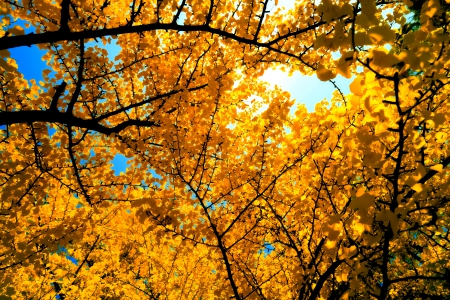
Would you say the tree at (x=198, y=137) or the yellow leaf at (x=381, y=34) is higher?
the tree at (x=198, y=137)

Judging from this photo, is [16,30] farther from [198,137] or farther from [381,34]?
[381,34]

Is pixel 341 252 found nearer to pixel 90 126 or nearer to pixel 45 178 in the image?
pixel 90 126

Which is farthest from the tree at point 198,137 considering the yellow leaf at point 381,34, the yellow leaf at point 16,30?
the yellow leaf at point 381,34

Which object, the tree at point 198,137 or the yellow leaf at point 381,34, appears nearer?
the yellow leaf at point 381,34

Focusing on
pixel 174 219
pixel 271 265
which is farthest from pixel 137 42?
pixel 271 265

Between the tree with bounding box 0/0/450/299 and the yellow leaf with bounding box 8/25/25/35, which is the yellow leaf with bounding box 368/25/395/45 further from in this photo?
the yellow leaf with bounding box 8/25/25/35

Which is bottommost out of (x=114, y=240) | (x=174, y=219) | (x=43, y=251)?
(x=174, y=219)

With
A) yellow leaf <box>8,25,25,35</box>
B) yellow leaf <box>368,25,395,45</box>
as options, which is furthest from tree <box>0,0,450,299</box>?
yellow leaf <box>368,25,395,45</box>

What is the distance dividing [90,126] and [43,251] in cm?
199

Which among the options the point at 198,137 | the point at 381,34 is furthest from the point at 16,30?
the point at 381,34

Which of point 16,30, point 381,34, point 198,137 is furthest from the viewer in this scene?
point 198,137

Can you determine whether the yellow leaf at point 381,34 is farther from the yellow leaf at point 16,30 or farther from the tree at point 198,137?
the yellow leaf at point 16,30

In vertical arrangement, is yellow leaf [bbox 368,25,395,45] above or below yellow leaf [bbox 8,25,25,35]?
below

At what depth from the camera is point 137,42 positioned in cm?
424
